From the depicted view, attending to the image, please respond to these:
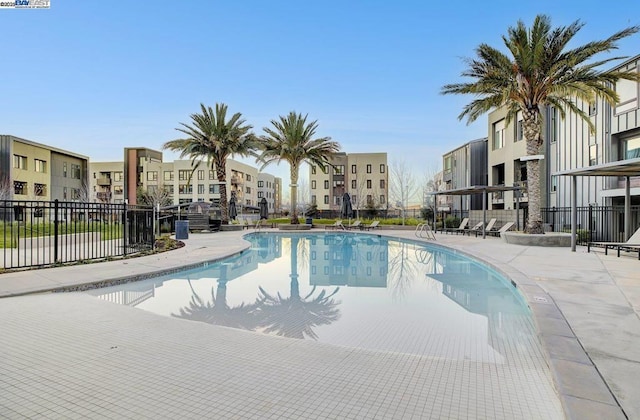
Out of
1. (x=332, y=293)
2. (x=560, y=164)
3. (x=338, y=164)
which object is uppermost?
(x=338, y=164)

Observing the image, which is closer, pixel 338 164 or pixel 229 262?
pixel 229 262

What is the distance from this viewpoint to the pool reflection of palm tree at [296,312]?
208 inches

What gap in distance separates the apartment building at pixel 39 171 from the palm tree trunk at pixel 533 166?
112ft

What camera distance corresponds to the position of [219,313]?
6.22 meters

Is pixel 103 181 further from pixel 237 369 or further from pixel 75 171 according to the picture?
pixel 237 369

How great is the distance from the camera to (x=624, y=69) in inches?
678

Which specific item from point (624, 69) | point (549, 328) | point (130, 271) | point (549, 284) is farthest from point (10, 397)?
point (624, 69)

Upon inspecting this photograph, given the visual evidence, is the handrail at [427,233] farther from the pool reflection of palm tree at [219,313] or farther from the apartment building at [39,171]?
the apartment building at [39,171]

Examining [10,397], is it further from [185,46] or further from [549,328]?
[185,46]

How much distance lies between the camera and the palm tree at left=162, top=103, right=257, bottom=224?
26.9 meters

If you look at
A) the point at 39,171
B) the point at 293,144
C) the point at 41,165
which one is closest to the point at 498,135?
the point at 293,144

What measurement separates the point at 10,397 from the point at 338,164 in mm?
50810

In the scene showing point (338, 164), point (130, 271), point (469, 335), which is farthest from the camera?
point (338, 164)

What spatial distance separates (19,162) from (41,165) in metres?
2.91
